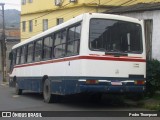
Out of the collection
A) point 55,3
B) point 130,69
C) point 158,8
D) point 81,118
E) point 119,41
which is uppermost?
point 55,3

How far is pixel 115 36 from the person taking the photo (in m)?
14.8

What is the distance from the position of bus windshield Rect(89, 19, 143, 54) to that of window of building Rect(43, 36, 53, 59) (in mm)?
3228

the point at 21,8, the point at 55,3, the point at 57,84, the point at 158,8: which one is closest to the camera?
the point at 57,84

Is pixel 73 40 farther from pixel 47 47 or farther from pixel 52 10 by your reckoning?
pixel 52 10

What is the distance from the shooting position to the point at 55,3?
36.7 m

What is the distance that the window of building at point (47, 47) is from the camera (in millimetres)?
17197

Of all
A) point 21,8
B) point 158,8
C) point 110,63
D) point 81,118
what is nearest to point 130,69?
point 110,63

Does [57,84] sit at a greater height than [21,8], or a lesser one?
lesser

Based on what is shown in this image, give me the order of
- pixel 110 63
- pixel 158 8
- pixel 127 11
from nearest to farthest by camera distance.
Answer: pixel 110 63 < pixel 158 8 < pixel 127 11

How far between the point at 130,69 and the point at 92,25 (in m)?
1.97

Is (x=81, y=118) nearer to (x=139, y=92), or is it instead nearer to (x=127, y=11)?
(x=139, y=92)

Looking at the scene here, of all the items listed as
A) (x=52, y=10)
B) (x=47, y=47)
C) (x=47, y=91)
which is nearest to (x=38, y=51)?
(x=47, y=47)

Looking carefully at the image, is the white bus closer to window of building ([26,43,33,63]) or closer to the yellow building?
window of building ([26,43,33,63])

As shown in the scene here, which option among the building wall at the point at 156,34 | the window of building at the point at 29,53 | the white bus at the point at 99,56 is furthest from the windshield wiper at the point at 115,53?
the window of building at the point at 29,53
